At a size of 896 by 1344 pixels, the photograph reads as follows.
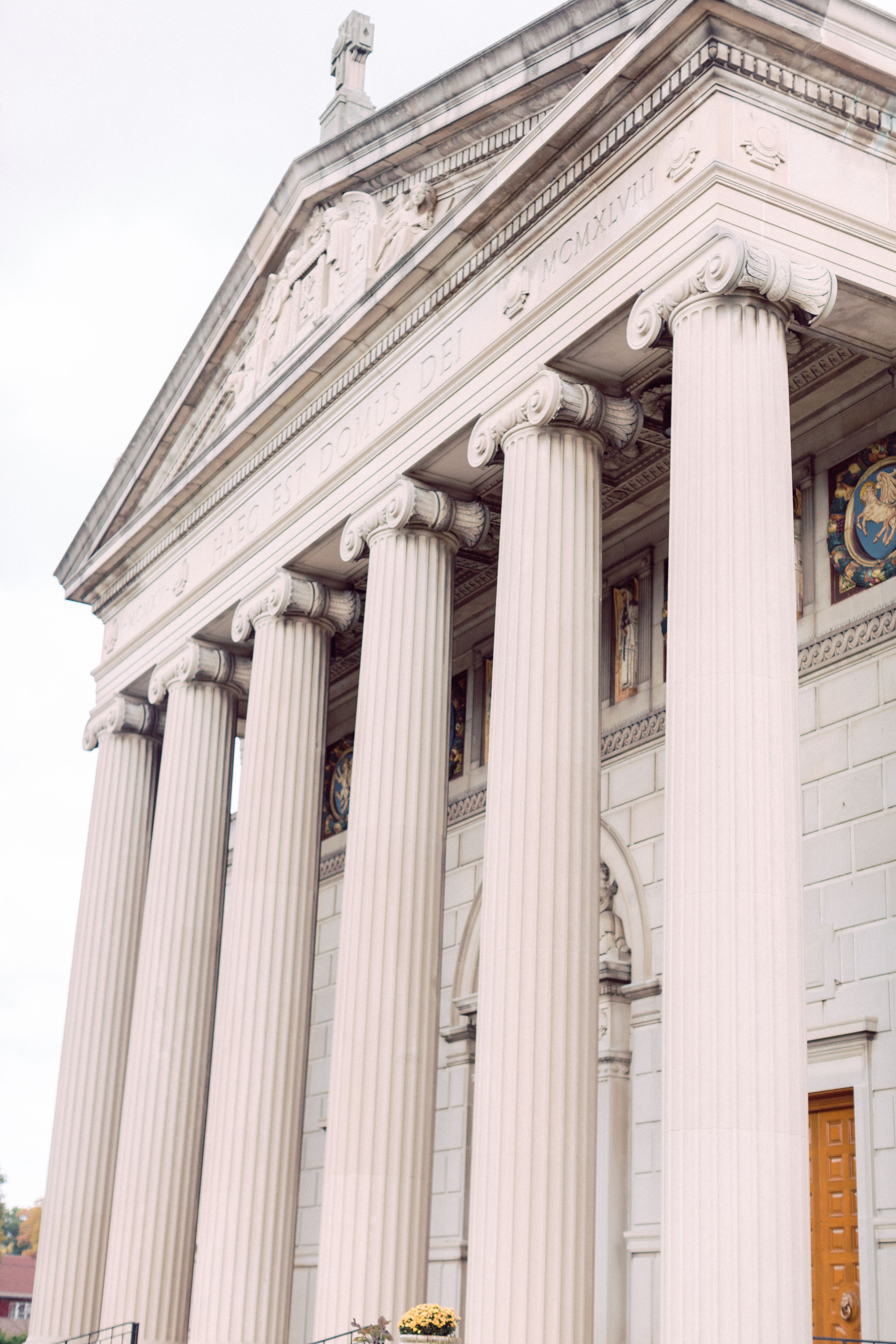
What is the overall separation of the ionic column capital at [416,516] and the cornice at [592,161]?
2.19 metres

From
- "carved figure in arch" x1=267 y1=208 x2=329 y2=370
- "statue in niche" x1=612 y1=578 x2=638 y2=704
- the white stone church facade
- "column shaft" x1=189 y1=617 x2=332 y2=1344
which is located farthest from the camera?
"carved figure in arch" x1=267 y1=208 x2=329 y2=370

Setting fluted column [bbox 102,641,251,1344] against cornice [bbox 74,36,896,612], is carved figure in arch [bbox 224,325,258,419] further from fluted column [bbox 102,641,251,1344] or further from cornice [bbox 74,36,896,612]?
fluted column [bbox 102,641,251,1344]

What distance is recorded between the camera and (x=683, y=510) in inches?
582

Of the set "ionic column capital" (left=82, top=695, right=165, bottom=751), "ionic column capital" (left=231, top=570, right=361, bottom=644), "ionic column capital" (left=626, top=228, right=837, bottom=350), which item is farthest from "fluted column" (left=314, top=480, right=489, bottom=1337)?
"ionic column capital" (left=82, top=695, right=165, bottom=751)

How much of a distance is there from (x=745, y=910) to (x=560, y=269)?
7.89 meters

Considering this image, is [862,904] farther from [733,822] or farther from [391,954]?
[391,954]

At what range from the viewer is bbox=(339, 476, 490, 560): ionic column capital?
20.0 m

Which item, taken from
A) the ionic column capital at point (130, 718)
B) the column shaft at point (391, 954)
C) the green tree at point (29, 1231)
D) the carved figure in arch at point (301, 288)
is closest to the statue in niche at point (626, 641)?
the column shaft at point (391, 954)

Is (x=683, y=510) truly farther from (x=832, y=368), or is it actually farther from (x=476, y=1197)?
(x=476, y=1197)

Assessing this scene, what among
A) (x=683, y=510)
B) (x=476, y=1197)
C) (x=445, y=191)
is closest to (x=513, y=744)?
(x=683, y=510)

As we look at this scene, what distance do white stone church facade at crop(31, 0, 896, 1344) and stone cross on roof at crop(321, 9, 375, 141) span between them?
0.08 m

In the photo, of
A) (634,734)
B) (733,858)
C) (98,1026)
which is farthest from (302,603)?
(733,858)

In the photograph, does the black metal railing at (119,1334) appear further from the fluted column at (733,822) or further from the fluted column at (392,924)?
the fluted column at (733,822)

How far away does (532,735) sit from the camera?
1656 centimetres
